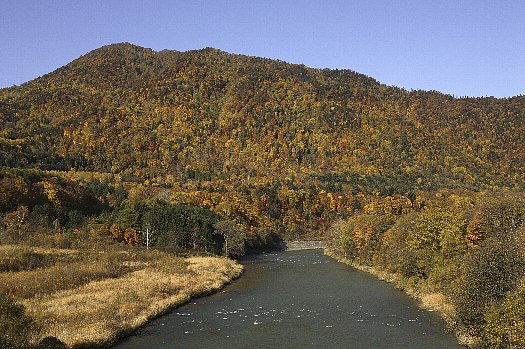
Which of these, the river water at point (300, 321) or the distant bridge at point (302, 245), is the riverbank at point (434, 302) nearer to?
the river water at point (300, 321)

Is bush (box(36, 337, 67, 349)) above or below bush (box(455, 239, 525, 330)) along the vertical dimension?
below

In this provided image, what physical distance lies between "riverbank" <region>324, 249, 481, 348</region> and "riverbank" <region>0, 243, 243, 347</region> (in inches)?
888

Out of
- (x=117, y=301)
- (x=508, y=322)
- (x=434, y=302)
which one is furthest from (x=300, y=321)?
(x=508, y=322)

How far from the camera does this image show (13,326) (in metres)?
29.1

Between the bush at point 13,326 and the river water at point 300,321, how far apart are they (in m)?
8.61

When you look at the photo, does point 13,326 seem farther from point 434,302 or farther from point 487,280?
point 434,302

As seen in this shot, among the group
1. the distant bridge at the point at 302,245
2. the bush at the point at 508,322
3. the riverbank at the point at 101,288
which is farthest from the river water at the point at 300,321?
the distant bridge at the point at 302,245

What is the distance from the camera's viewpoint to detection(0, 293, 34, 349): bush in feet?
91.7

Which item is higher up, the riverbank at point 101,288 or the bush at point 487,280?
the bush at point 487,280

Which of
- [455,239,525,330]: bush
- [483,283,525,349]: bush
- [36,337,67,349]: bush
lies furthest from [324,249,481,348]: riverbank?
[36,337,67,349]: bush

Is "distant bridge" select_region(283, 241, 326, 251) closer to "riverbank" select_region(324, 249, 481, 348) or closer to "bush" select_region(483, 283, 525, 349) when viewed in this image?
"riverbank" select_region(324, 249, 481, 348)

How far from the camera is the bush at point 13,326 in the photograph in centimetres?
2795

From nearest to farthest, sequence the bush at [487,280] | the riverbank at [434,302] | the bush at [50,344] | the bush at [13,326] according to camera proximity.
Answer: the bush at [13,326], the bush at [50,344], the bush at [487,280], the riverbank at [434,302]

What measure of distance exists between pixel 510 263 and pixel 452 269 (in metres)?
14.0
